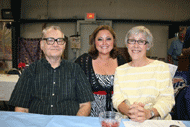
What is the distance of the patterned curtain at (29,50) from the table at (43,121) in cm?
581

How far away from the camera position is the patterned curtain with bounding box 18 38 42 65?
6371 millimetres

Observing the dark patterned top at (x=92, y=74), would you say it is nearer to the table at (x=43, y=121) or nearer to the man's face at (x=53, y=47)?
the man's face at (x=53, y=47)

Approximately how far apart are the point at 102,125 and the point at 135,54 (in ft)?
2.80

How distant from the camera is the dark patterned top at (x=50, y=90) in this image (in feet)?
4.52

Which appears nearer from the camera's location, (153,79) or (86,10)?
(153,79)

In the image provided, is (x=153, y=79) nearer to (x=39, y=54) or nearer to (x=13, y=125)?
(x=13, y=125)

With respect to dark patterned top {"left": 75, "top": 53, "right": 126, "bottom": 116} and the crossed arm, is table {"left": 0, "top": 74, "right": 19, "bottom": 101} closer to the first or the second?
dark patterned top {"left": 75, "top": 53, "right": 126, "bottom": 116}

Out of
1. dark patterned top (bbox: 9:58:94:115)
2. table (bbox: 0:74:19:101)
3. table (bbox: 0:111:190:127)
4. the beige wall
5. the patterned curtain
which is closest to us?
table (bbox: 0:111:190:127)

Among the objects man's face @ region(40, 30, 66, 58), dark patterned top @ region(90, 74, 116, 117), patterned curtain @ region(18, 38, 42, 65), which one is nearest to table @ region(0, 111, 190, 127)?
man's face @ region(40, 30, 66, 58)

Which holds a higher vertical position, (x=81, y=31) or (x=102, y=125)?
(x=81, y=31)

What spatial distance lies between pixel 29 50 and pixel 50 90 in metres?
5.73

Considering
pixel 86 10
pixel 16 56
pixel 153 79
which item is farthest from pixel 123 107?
pixel 16 56

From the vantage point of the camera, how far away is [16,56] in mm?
6742

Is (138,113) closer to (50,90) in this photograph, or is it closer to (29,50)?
(50,90)
